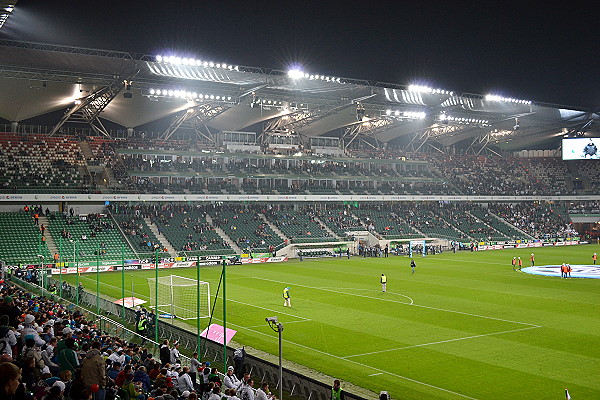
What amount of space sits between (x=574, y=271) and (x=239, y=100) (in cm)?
3389

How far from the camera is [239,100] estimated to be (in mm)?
58031

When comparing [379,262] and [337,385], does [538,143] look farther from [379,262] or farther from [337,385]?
[337,385]

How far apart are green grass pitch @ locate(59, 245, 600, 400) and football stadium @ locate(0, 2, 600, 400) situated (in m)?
0.15

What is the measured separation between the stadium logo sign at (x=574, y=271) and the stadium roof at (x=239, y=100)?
20344 mm

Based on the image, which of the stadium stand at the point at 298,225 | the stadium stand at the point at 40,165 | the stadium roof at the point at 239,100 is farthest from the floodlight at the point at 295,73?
the stadium stand at the point at 40,165

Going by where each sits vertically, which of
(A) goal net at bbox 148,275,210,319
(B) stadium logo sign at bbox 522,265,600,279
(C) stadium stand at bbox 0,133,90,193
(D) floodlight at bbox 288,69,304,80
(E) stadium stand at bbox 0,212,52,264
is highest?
(D) floodlight at bbox 288,69,304,80

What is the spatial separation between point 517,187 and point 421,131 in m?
18.7

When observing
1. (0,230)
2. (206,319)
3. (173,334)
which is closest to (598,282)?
(206,319)

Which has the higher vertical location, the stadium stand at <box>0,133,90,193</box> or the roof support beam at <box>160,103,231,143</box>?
the roof support beam at <box>160,103,231,143</box>

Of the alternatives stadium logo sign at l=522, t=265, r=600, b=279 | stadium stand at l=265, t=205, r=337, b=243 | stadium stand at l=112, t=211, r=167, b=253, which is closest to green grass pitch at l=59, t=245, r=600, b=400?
stadium logo sign at l=522, t=265, r=600, b=279

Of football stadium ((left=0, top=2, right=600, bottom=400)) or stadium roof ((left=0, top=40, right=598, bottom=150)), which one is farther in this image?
stadium roof ((left=0, top=40, right=598, bottom=150))

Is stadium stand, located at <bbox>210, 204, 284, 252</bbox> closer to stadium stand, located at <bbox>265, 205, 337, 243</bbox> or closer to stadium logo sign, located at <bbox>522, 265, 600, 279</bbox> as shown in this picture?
stadium stand, located at <bbox>265, 205, 337, 243</bbox>

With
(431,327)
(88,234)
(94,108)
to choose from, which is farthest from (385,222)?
(431,327)

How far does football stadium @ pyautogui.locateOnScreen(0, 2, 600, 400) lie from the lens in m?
17.4
